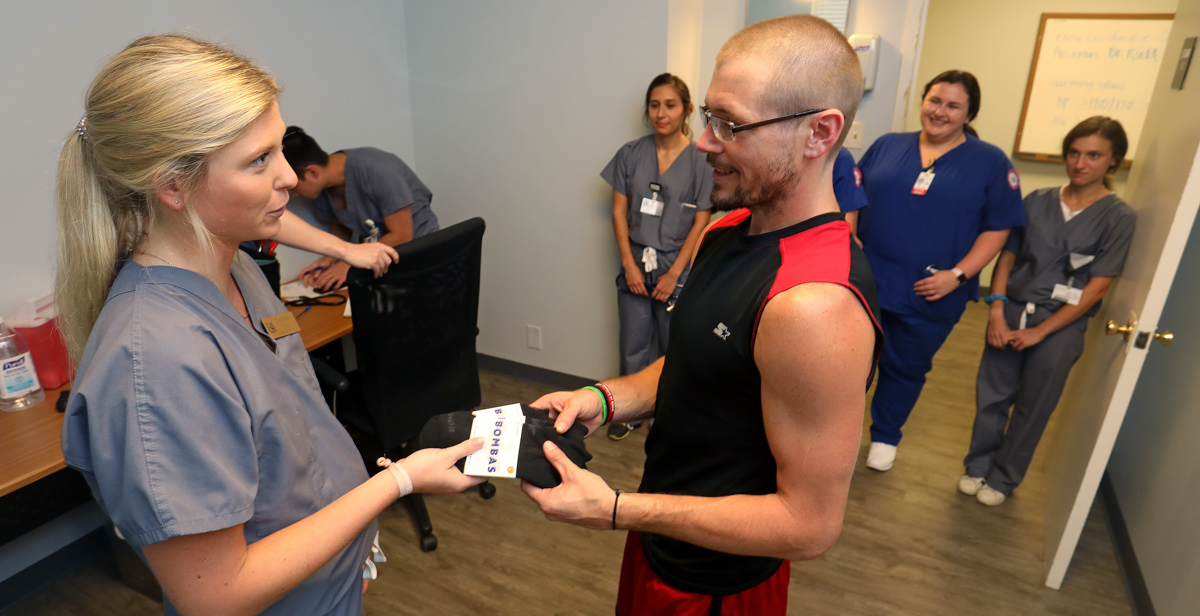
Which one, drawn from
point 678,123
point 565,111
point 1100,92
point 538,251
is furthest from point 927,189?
point 1100,92

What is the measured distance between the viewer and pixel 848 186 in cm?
249

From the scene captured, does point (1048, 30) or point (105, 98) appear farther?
point (1048, 30)

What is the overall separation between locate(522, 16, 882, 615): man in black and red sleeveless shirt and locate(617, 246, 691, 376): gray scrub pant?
181 centimetres

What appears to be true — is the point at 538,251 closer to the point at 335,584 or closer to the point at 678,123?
the point at 678,123

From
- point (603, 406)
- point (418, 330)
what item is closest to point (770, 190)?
point (603, 406)

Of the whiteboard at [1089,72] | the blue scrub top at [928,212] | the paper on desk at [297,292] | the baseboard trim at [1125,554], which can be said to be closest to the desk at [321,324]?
the paper on desk at [297,292]

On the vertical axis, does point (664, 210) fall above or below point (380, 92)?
below

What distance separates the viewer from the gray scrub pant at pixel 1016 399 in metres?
2.38

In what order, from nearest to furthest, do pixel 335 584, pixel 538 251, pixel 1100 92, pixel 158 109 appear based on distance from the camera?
pixel 158 109 → pixel 335 584 → pixel 538 251 → pixel 1100 92

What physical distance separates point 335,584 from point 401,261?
91cm

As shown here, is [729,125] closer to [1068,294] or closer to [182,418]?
[182,418]

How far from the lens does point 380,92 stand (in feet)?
10.3

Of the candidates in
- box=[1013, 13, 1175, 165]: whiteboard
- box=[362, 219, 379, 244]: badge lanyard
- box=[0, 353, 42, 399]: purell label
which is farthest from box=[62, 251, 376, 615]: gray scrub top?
box=[1013, 13, 1175, 165]: whiteboard

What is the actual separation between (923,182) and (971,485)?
1.23 m
